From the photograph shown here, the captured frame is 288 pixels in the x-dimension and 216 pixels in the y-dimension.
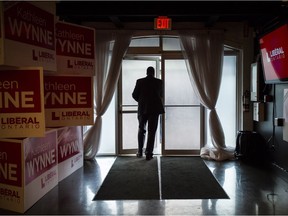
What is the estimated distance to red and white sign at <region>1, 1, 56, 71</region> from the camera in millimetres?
2772

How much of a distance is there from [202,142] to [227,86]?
1125 millimetres

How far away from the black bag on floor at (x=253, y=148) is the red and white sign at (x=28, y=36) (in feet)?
10.6

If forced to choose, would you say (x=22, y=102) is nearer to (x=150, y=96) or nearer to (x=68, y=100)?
(x=68, y=100)

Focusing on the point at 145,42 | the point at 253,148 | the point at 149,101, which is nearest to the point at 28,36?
the point at 149,101

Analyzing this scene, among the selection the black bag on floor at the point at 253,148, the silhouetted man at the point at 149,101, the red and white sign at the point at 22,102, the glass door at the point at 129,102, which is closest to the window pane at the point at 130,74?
the glass door at the point at 129,102

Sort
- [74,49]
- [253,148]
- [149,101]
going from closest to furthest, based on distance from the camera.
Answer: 1. [74,49]
2. [253,148]
3. [149,101]

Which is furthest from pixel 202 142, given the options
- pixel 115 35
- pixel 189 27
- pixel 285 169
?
pixel 115 35

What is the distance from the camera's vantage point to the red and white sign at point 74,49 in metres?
3.95

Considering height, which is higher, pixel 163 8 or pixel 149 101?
pixel 163 8

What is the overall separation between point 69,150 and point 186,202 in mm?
1884

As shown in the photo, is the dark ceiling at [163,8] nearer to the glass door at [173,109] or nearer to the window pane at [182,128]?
the glass door at [173,109]

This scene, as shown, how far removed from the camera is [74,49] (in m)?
4.10

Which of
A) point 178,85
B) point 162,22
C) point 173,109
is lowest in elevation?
point 173,109

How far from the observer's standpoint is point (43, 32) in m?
3.38
